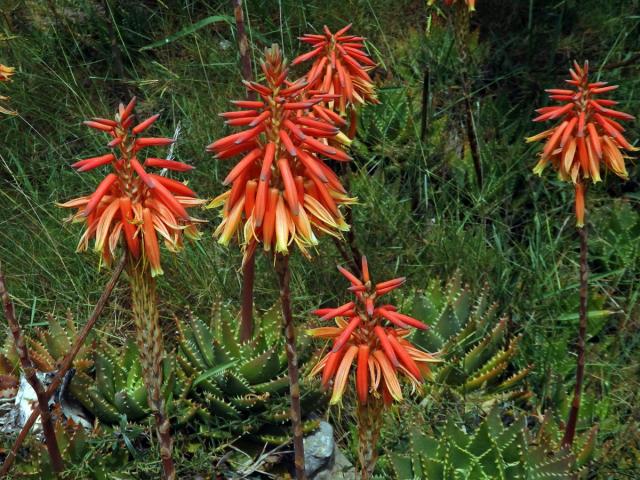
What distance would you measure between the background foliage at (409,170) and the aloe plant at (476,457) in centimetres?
39

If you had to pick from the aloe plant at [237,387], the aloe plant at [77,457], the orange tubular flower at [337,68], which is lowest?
the aloe plant at [77,457]

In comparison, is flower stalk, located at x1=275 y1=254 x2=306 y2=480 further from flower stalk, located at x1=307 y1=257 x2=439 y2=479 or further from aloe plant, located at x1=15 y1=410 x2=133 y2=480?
aloe plant, located at x1=15 y1=410 x2=133 y2=480

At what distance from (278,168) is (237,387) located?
1.58 meters

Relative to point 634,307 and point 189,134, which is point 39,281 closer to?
point 189,134

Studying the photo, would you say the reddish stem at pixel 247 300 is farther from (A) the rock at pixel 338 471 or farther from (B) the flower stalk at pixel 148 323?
(B) the flower stalk at pixel 148 323

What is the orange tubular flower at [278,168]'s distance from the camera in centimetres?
210

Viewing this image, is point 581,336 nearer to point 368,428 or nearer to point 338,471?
point 368,428

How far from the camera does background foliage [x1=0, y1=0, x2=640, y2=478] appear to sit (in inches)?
165

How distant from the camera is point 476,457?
10.4 ft

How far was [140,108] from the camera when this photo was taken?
545cm

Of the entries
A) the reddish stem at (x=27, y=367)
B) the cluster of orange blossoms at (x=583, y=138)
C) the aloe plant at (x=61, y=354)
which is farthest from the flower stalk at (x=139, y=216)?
the cluster of orange blossoms at (x=583, y=138)

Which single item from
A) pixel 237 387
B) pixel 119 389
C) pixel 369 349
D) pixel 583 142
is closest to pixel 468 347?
pixel 237 387

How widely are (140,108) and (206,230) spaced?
1209mm

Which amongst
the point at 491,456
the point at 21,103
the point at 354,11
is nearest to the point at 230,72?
the point at 354,11
